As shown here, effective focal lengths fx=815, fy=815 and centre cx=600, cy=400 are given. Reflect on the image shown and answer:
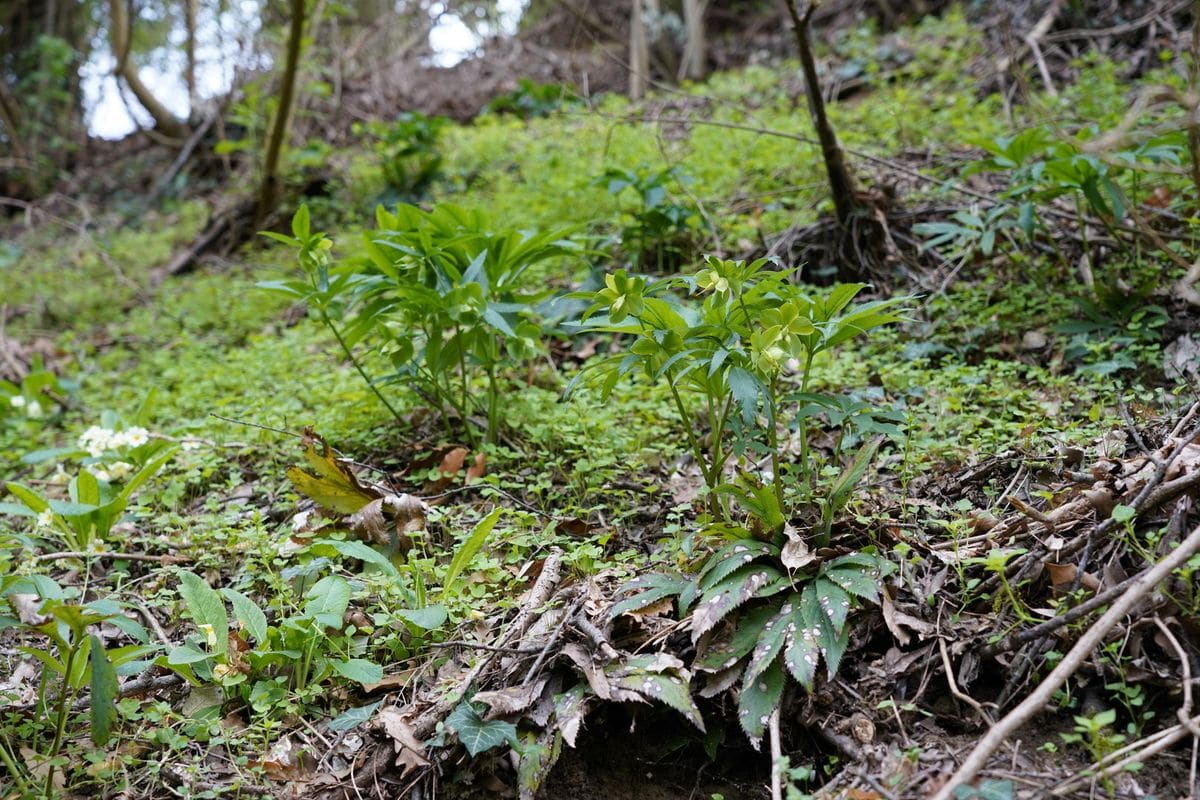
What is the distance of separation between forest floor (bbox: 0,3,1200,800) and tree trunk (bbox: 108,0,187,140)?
199 inches

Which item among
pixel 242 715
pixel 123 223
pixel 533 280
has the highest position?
pixel 123 223

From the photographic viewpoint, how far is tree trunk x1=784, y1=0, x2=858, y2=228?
3324 mm

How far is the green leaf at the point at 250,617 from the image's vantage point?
2066mm

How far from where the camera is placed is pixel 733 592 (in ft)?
6.27

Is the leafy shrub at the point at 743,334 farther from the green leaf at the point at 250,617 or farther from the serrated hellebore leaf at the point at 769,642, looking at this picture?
the green leaf at the point at 250,617

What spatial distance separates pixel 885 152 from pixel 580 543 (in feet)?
11.8

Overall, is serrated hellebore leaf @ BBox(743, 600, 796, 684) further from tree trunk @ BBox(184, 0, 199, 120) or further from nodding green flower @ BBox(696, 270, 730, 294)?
tree trunk @ BBox(184, 0, 199, 120)

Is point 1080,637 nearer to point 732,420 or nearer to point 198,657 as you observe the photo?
point 732,420

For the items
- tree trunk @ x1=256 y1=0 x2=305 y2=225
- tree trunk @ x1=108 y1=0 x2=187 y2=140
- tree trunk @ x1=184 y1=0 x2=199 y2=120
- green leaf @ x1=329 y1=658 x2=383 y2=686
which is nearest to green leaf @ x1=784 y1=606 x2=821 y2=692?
green leaf @ x1=329 y1=658 x2=383 y2=686

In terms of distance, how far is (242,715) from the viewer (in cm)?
201

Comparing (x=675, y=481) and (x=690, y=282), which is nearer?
(x=690, y=282)

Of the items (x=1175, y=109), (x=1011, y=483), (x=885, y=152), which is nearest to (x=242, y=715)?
(x=1011, y=483)

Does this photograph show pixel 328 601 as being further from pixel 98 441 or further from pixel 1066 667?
pixel 1066 667

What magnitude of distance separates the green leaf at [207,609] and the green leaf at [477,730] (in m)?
0.66
